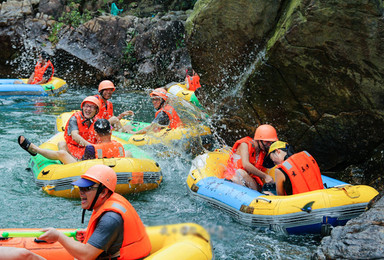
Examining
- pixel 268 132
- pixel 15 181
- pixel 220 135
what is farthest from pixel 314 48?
pixel 15 181

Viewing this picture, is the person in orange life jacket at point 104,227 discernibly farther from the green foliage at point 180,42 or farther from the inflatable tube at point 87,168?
the green foliage at point 180,42

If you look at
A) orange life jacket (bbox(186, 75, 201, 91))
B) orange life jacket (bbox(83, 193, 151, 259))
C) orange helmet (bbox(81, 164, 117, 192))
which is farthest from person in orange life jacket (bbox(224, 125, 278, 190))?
orange life jacket (bbox(186, 75, 201, 91))

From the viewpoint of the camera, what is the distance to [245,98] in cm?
805

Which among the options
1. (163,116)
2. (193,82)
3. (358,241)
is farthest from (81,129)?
(193,82)

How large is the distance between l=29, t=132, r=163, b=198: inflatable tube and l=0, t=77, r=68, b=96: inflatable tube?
7.68m

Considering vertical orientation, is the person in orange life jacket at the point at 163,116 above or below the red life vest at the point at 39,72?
above

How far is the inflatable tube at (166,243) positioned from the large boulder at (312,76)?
11.2 feet

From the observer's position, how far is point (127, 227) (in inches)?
149

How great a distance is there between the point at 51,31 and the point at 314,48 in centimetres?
1495

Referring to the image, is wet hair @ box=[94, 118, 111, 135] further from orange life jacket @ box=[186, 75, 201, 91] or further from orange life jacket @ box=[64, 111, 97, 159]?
orange life jacket @ box=[186, 75, 201, 91]

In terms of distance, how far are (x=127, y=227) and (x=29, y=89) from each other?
11941mm

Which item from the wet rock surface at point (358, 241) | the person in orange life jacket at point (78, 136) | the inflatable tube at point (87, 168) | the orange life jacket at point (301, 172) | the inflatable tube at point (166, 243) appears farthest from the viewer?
the person in orange life jacket at point (78, 136)

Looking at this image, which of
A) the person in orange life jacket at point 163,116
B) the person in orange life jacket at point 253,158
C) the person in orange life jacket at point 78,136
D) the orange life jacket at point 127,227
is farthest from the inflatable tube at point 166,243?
the person in orange life jacket at point 163,116

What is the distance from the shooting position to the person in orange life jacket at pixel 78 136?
7375mm
